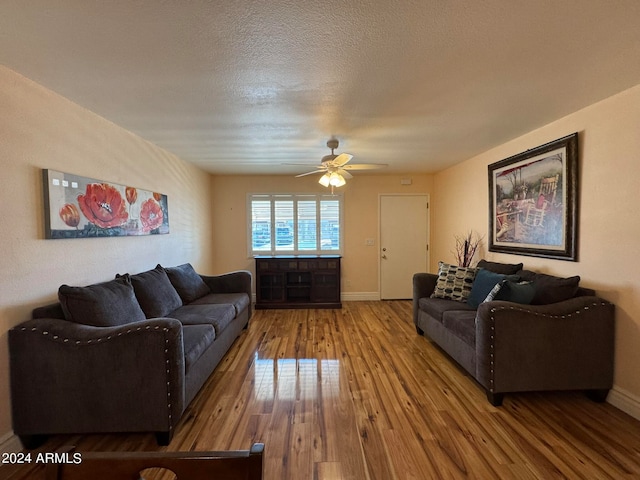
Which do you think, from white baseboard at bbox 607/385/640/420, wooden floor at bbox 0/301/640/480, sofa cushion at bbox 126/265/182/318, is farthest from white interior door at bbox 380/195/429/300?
sofa cushion at bbox 126/265/182/318

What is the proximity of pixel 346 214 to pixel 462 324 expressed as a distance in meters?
3.10

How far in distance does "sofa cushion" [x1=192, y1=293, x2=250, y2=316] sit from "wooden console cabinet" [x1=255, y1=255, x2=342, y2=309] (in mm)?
1109

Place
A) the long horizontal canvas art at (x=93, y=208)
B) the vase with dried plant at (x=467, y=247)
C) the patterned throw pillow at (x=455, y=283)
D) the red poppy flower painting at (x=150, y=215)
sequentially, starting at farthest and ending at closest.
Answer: the vase with dried plant at (x=467, y=247), the patterned throw pillow at (x=455, y=283), the red poppy flower painting at (x=150, y=215), the long horizontal canvas art at (x=93, y=208)

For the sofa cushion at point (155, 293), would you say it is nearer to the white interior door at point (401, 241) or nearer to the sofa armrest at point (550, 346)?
the sofa armrest at point (550, 346)

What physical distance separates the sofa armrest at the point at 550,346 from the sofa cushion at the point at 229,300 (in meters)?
2.50

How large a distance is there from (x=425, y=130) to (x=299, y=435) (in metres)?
2.83

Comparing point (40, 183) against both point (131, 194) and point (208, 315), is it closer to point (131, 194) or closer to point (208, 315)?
point (131, 194)

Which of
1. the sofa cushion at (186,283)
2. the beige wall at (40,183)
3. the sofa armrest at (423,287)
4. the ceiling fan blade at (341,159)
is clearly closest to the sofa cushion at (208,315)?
the sofa cushion at (186,283)

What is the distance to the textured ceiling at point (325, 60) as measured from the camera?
1.32 m

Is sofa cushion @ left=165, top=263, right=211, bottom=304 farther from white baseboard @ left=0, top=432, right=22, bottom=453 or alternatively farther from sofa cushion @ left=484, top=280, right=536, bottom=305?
sofa cushion @ left=484, top=280, right=536, bottom=305

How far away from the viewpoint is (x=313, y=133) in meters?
2.95

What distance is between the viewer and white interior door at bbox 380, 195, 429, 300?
5.34m

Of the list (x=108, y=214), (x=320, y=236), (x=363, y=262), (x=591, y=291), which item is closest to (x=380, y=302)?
(x=363, y=262)

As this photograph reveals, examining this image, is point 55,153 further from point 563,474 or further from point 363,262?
point 363,262
